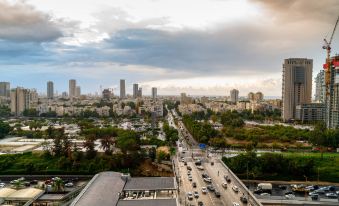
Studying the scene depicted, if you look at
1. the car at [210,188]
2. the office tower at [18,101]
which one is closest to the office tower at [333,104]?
the car at [210,188]

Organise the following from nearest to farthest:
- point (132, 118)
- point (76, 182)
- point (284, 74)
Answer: point (76, 182), point (284, 74), point (132, 118)

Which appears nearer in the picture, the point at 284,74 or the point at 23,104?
the point at 284,74

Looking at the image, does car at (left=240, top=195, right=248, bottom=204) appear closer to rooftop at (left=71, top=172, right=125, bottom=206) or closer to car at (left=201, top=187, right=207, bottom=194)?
car at (left=201, top=187, right=207, bottom=194)

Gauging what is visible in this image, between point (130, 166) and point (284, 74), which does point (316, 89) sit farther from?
point (130, 166)

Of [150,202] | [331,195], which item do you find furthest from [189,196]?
[331,195]

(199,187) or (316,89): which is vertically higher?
(316,89)

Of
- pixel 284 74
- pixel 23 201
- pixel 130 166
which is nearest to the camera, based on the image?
pixel 23 201

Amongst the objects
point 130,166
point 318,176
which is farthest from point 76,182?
point 318,176

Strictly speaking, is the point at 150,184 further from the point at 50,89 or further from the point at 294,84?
the point at 50,89
